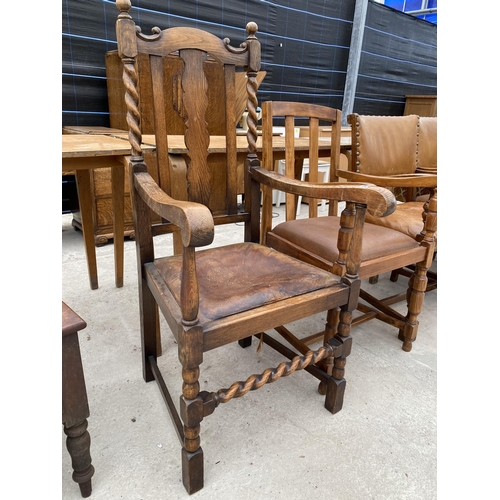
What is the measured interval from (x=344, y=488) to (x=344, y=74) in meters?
5.10

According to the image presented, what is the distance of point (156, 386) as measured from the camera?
1.40 metres

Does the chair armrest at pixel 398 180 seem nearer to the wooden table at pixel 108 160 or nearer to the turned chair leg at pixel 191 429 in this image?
the wooden table at pixel 108 160

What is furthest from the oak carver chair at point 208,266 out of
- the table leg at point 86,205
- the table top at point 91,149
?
the table leg at point 86,205

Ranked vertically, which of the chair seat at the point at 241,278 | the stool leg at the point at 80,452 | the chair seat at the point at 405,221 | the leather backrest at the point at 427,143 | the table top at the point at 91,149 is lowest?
the stool leg at the point at 80,452

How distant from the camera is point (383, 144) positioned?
1931 mm

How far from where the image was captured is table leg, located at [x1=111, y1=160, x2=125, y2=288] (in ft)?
6.17

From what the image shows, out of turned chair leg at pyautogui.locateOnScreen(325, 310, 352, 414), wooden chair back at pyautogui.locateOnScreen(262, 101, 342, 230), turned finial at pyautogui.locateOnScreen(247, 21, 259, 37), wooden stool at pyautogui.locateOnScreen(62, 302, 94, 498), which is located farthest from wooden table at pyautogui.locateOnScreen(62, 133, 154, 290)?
turned chair leg at pyautogui.locateOnScreen(325, 310, 352, 414)

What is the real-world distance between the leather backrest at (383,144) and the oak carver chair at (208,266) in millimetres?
730

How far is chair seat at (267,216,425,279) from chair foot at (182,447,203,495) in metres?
0.75

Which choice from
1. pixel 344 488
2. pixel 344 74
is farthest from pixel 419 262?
pixel 344 74

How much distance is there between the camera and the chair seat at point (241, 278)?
38.1 inches

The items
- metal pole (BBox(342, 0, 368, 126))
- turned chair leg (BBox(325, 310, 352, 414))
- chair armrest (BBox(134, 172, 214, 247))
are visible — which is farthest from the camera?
metal pole (BBox(342, 0, 368, 126))

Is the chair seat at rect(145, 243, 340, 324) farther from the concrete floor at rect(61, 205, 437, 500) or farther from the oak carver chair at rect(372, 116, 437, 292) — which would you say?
the oak carver chair at rect(372, 116, 437, 292)

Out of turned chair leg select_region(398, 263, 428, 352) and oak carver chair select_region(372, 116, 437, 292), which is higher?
oak carver chair select_region(372, 116, 437, 292)
